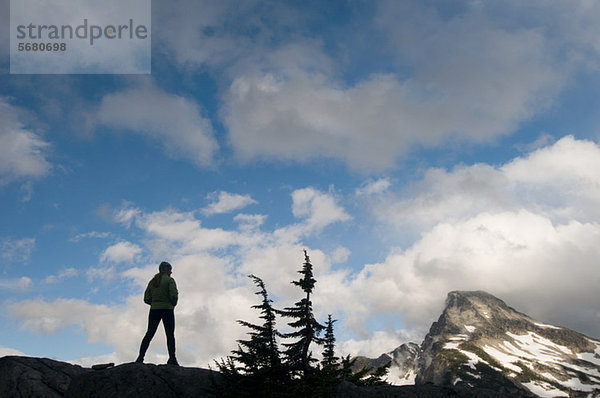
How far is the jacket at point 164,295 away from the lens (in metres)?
15.5

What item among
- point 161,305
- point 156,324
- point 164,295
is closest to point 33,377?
point 156,324

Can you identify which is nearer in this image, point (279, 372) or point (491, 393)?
point (491, 393)

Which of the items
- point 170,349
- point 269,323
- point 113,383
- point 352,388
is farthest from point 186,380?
point 352,388

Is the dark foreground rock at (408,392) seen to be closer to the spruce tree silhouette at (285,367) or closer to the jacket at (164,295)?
the spruce tree silhouette at (285,367)

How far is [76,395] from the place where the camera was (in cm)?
1459

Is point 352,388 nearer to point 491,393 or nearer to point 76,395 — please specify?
point 491,393

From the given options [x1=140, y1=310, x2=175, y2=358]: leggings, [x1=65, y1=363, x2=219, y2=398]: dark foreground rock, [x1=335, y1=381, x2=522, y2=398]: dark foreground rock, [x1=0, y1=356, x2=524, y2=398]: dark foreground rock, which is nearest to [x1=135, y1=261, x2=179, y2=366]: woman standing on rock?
[x1=140, y1=310, x2=175, y2=358]: leggings

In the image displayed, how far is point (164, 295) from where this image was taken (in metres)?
15.6

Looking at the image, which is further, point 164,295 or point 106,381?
point 164,295

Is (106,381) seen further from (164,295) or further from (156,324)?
(164,295)

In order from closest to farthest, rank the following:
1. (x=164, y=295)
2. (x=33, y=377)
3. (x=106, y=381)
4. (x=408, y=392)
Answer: (x=408, y=392) < (x=106, y=381) < (x=33, y=377) < (x=164, y=295)

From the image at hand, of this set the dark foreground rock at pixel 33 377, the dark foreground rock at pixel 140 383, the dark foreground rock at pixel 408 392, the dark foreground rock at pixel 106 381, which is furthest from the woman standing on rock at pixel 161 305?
the dark foreground rock at pixel 408 392

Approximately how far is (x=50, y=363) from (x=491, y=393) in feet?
53.1

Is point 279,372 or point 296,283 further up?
point 296,283
